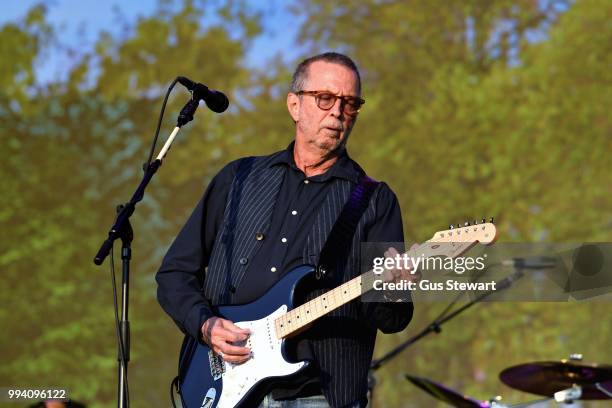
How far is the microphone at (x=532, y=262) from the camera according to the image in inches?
223

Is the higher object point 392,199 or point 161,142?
point 161,142

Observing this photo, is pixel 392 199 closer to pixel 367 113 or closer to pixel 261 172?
pixel 261 172

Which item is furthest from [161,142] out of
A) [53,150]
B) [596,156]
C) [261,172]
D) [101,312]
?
[261,172]

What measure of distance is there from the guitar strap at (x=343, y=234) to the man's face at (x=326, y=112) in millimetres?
295

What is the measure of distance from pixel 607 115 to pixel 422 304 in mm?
2924

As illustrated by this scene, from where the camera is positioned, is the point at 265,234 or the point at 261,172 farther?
the point at 261,172

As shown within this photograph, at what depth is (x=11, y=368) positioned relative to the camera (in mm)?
10742

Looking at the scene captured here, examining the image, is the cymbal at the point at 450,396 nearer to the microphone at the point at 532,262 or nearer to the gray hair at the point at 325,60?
the microphone at the point at 532,262

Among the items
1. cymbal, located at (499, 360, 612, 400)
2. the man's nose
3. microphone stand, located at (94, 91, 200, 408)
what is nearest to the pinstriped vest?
the man's nose

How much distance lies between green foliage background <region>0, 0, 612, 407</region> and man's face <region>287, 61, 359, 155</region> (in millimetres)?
6167

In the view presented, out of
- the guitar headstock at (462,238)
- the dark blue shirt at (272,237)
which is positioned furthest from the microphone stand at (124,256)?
the guitar headstock at (462,238)

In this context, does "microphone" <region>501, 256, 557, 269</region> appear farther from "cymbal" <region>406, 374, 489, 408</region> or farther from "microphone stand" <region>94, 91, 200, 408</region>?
"microphone stand" <region>94, 91, 200, 408</region>

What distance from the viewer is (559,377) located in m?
6.18

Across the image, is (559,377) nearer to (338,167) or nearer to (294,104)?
(338,167)
